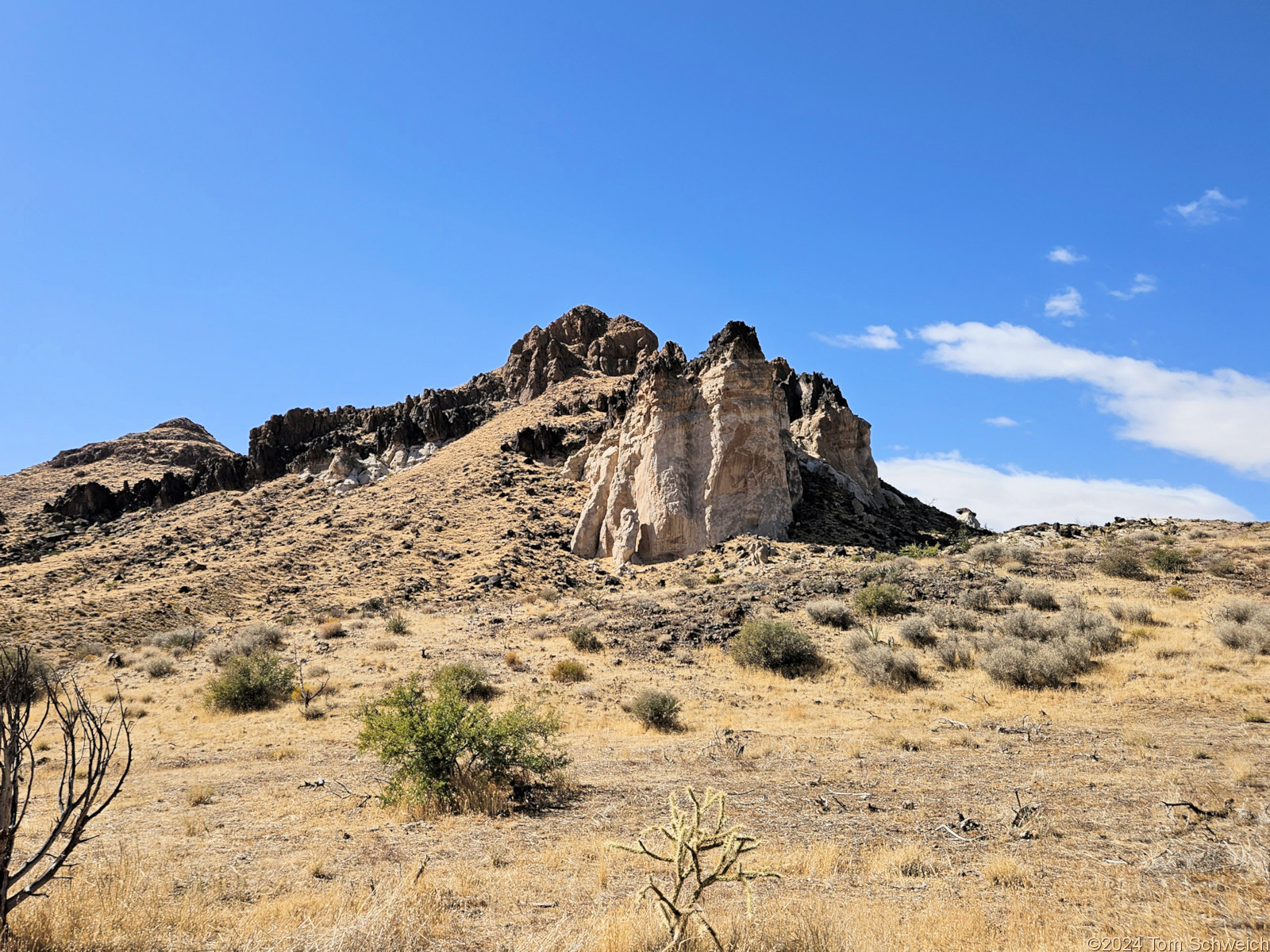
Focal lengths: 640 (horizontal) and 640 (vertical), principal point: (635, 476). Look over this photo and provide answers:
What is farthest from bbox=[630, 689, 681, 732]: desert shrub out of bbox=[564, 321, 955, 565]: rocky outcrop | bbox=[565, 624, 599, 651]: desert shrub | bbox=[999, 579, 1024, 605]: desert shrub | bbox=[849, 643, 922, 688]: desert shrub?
bbox=[564, 321, 955, 565]: rocky outcrop

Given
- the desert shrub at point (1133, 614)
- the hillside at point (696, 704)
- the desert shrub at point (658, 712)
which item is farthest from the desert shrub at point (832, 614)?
the desert shrub at point (658, 712)

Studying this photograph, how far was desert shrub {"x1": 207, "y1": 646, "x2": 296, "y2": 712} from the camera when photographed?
56.0 feet

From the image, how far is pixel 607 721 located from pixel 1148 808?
9.70 meters

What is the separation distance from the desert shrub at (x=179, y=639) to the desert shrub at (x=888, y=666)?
25.4m

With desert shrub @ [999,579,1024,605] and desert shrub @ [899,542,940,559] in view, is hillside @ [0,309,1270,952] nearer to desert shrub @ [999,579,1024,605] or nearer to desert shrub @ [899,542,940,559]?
desert shrub @ [999,579,1024,605]

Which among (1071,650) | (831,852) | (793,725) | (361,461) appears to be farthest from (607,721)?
(361,461)

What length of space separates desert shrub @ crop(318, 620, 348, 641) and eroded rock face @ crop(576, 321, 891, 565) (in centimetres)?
1471

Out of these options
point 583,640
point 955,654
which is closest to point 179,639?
point 583,640

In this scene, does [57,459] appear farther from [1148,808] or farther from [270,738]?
[1148,808]

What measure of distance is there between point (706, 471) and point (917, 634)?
1788cm

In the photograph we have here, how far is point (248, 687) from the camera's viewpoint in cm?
1719

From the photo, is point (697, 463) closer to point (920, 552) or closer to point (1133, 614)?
point (920, 552)

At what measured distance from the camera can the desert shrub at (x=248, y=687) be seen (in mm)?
17062

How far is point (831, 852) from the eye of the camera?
6.69m
